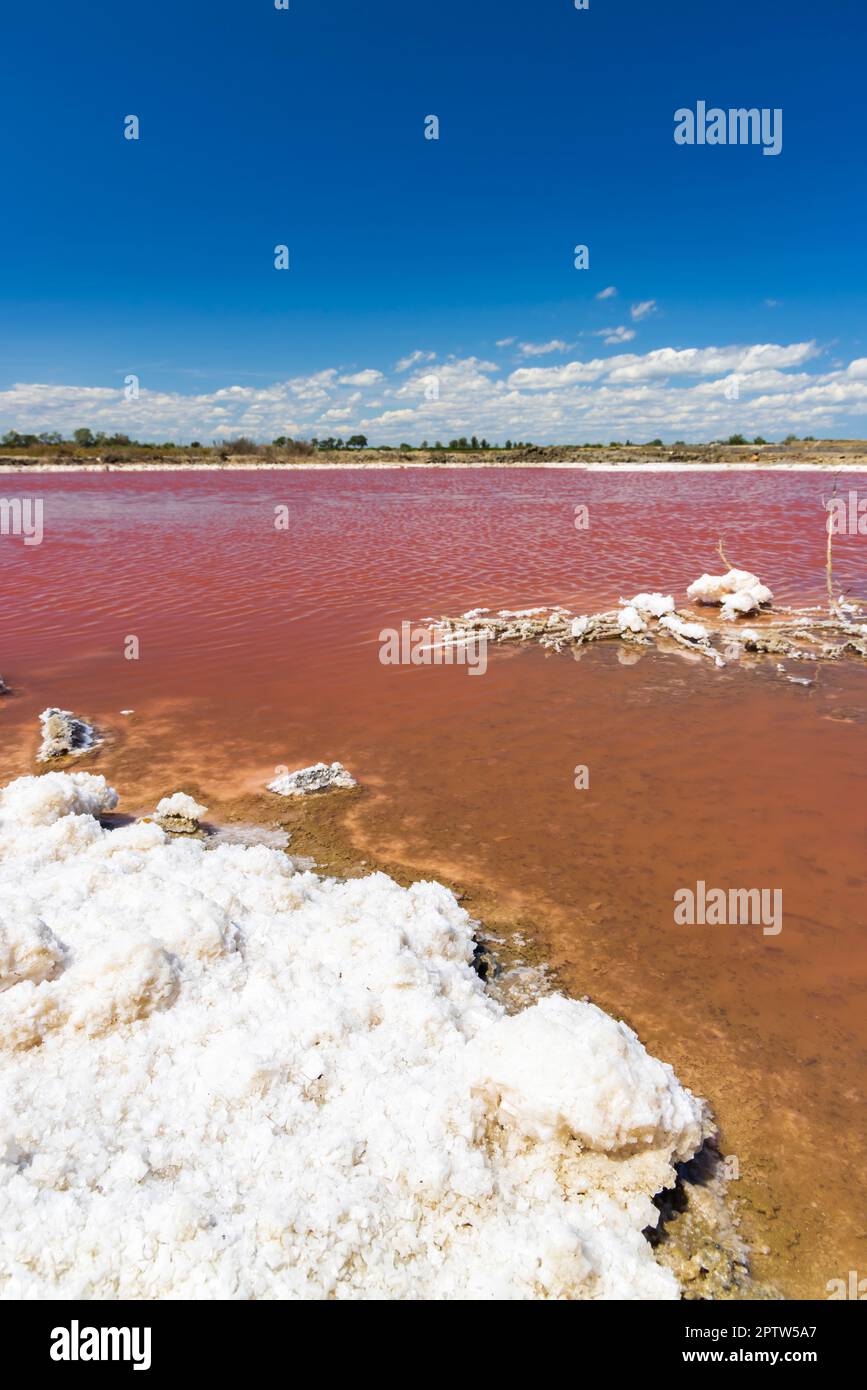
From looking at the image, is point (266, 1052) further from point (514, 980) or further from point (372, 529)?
point (372, 529)

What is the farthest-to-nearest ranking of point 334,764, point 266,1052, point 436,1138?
point 334,764, point 266,1052, point 436,1138

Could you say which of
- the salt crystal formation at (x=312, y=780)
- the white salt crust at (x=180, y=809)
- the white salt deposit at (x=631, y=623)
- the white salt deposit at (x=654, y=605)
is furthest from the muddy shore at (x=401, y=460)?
the white salt crust at (x=180, y=809)

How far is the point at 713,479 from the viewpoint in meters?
43.9

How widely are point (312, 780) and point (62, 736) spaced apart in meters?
2.60

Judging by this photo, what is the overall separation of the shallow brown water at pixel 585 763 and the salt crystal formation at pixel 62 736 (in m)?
0.27

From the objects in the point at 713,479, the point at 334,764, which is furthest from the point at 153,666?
the point at 713,479

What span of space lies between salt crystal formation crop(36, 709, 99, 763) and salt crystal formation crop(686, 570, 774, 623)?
898cm

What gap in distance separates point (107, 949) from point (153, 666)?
651cm

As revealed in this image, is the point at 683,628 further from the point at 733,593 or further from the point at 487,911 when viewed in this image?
the point at 487,911

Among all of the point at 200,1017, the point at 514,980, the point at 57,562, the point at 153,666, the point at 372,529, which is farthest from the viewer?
the point at 372,529

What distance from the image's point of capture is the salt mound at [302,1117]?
7.08 feet

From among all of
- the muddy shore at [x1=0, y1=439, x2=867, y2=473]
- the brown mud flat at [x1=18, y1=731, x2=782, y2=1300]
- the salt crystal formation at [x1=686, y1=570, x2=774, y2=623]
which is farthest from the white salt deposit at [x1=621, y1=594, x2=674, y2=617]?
the muddy shore at [x1=0, y1=439, x2=867, y2=473]

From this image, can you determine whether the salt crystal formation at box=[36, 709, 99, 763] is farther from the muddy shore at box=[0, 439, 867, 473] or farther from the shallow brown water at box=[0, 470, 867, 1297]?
the muddy shore at box=[0, 439, 867, 473]

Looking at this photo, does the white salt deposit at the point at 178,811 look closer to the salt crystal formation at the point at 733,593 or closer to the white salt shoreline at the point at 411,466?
the salt crystal formation at the point at 733,593
